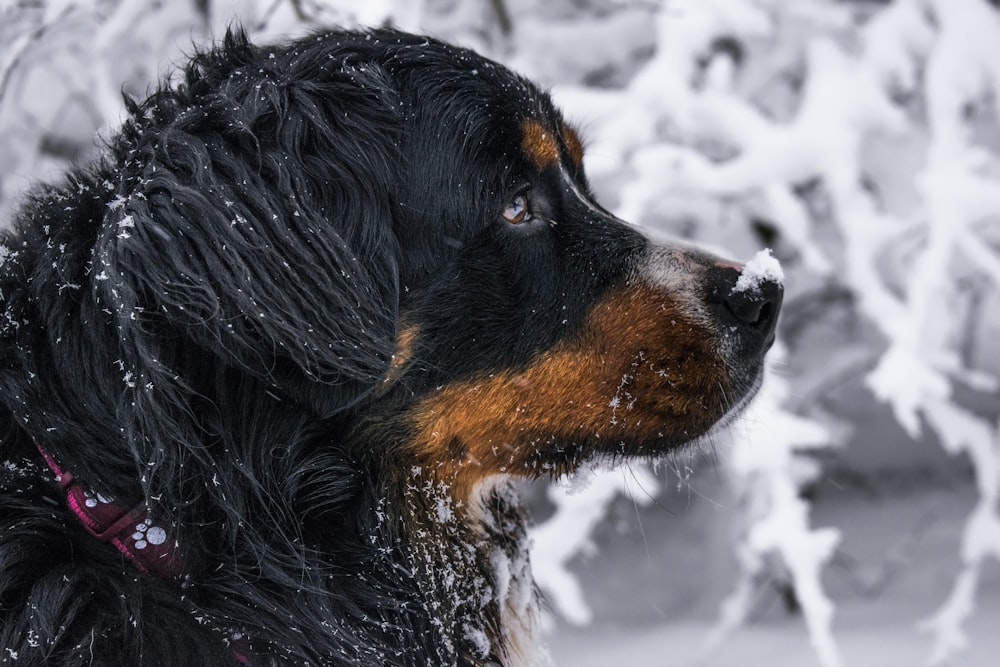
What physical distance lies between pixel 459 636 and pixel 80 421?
38.2 inches

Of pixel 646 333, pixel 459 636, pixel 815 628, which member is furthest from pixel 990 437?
pixel 459 636

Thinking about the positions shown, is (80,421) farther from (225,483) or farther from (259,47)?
(259,47)

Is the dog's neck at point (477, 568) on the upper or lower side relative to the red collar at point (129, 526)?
lower

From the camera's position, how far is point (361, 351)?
1898mm

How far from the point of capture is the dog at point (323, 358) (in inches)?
70.1

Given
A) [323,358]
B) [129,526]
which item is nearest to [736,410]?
[323,358]

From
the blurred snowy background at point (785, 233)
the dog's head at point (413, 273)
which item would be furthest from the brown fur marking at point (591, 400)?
the blurred snowy background at point (785, 233)

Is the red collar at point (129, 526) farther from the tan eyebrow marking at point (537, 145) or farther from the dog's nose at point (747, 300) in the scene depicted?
the dog's nose at point (747, 300)

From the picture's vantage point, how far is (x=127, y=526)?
1.81 meters

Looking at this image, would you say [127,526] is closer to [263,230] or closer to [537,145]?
[263,230]

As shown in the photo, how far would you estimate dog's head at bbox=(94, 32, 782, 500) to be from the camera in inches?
70.6

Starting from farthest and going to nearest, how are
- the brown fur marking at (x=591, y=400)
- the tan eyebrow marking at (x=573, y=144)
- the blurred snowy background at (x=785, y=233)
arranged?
the blurred snowy background at (x=785, y=233)
the tan eyebrow marking at (x=573, y=144)
the brown fur marking at (x=591, y=400)

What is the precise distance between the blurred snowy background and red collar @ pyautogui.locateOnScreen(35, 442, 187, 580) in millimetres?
1580

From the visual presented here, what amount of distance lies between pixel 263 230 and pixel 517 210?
63 cm
